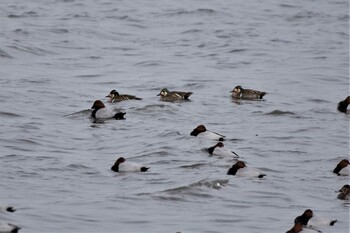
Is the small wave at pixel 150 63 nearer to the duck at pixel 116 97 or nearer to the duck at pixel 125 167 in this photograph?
the duck at pixel 116 97

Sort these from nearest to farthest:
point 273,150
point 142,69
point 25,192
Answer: point 25,192, point 273,150, point 142,69

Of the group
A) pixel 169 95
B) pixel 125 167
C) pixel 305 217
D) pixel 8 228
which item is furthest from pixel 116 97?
pixel 8 228

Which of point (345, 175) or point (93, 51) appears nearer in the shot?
point (345, 175)

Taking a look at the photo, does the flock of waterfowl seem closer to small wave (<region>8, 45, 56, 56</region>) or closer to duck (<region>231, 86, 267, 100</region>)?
duck (<region>231, 86, 267, 100</region>)

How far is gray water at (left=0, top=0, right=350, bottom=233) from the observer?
607 inches

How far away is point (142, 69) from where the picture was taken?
2945 cm

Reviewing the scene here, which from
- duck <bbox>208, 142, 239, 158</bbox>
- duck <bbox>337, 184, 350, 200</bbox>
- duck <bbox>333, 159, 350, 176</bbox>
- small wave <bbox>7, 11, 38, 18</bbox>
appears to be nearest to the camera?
duck <bbox>337, 184, 350, 200</bbox>

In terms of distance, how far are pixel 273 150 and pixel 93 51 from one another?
1317cm

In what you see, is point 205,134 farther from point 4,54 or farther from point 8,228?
point 4,54

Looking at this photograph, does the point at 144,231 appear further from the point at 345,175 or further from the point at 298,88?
the point at 298,88

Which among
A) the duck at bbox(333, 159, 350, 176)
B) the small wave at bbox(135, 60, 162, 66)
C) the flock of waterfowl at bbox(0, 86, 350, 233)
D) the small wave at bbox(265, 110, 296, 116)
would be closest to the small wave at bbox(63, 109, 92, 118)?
the flock of waterfowl at bbox(0, 86, 350, 233)

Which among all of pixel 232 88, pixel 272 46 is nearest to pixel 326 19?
pixel 272 46

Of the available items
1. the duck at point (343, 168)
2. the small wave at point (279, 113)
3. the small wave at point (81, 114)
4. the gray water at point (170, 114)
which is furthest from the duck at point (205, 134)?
the small wave at point (279, 113)

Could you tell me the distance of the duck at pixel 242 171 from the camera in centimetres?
1728
